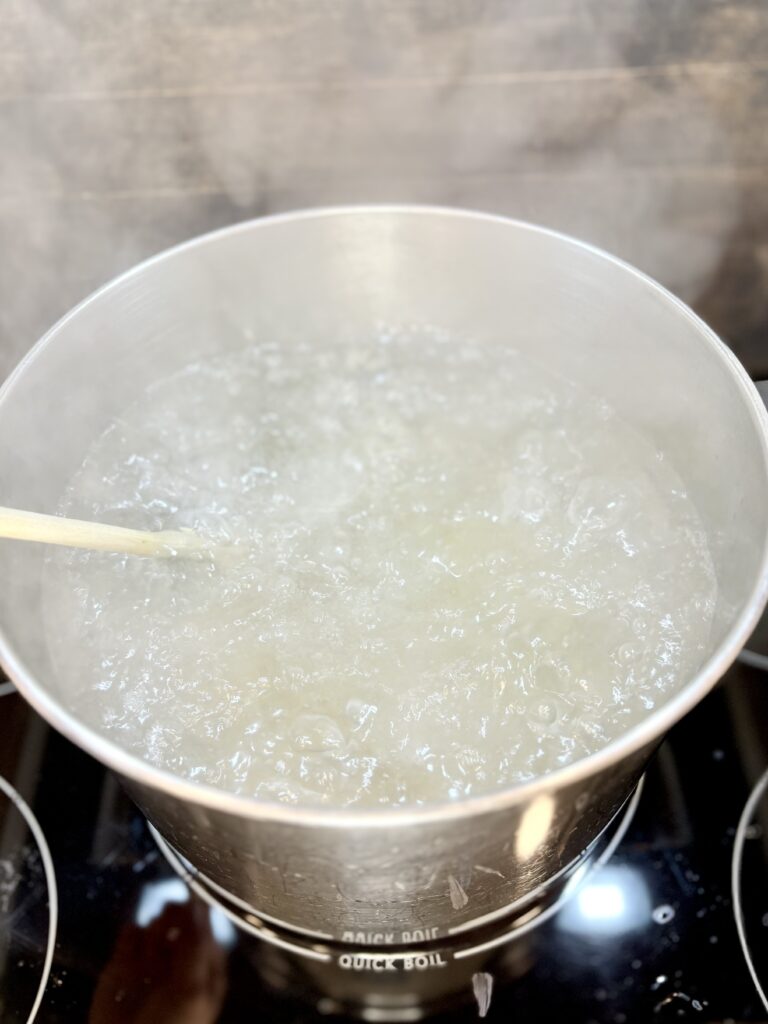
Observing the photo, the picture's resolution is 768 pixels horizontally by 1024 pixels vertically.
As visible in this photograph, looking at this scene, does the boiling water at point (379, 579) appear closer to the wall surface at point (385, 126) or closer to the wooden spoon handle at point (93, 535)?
the wooden spoon handle at point (93, 535)

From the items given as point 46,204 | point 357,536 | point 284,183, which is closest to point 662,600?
point 357,536

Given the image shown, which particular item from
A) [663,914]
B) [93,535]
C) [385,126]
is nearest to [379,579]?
[93,535]

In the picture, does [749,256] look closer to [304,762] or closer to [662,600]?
[662,600]

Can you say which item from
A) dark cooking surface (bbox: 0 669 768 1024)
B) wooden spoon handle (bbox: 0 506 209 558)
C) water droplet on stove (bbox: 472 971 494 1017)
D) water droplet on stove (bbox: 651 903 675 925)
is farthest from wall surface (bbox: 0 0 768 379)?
water droplet on stove (bbox: 472 971 494 1017)

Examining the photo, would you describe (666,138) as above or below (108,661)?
above

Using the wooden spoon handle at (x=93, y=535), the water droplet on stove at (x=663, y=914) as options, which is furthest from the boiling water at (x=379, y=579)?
the water droplet on stove at (x=663, y=914)

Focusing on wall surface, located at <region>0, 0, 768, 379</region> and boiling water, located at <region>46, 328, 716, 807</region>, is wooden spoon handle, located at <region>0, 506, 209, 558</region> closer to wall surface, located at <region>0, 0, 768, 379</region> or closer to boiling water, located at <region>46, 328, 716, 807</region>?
boiling water, located at <region>46, 328, 716, 807</region>
